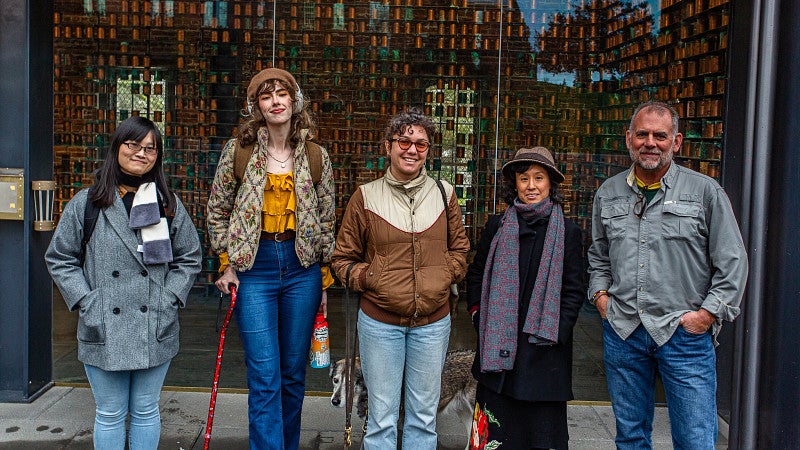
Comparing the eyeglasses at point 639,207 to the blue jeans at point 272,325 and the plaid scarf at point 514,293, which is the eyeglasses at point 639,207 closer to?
the plaid scarf at point 514,293

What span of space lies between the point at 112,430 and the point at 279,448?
0.86 meters

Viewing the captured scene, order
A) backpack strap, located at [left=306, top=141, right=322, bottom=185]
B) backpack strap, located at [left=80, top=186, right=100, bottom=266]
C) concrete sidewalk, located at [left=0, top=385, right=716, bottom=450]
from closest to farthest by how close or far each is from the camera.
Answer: backpack strap, located at [left=80, top=186, right=100, bottom=266], backpack strap, located at [left=306, top=141, right=322, bottom=185], concrete sidewalk, located at [left=0, top=385, right=716, bottom=450]

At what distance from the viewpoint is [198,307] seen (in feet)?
20.0

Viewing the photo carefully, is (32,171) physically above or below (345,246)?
above

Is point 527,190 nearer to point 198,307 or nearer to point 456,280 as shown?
point 456,280

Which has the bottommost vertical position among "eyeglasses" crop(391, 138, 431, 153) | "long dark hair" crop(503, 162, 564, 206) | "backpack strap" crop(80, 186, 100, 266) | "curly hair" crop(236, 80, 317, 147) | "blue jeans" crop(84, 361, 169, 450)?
"blue jeans" crop(84, 361, 169, 450)

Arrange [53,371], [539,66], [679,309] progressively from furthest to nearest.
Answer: [539,66] → [53,371] → [679,309]

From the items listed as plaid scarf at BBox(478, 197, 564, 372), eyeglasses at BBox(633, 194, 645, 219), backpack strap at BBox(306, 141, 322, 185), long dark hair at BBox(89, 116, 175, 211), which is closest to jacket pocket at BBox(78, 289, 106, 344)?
long dark hair at BBox(89, 116, 175, 211)

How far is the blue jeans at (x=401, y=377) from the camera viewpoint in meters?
3.68

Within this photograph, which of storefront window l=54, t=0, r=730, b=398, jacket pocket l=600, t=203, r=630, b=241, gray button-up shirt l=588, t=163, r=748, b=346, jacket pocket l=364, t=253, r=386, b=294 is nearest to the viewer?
gray button-up shirt l=588, t=163, r=748, b=346

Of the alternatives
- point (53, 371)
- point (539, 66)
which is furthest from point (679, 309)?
point (53, 371)

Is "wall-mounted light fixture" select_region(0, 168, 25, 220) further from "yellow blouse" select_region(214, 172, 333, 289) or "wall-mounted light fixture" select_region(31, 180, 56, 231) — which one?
"yellow blouse" select_region(214, 172, 333, 289)

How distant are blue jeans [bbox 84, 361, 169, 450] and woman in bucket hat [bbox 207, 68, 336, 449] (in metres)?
0.50

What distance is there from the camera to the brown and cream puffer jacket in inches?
142
